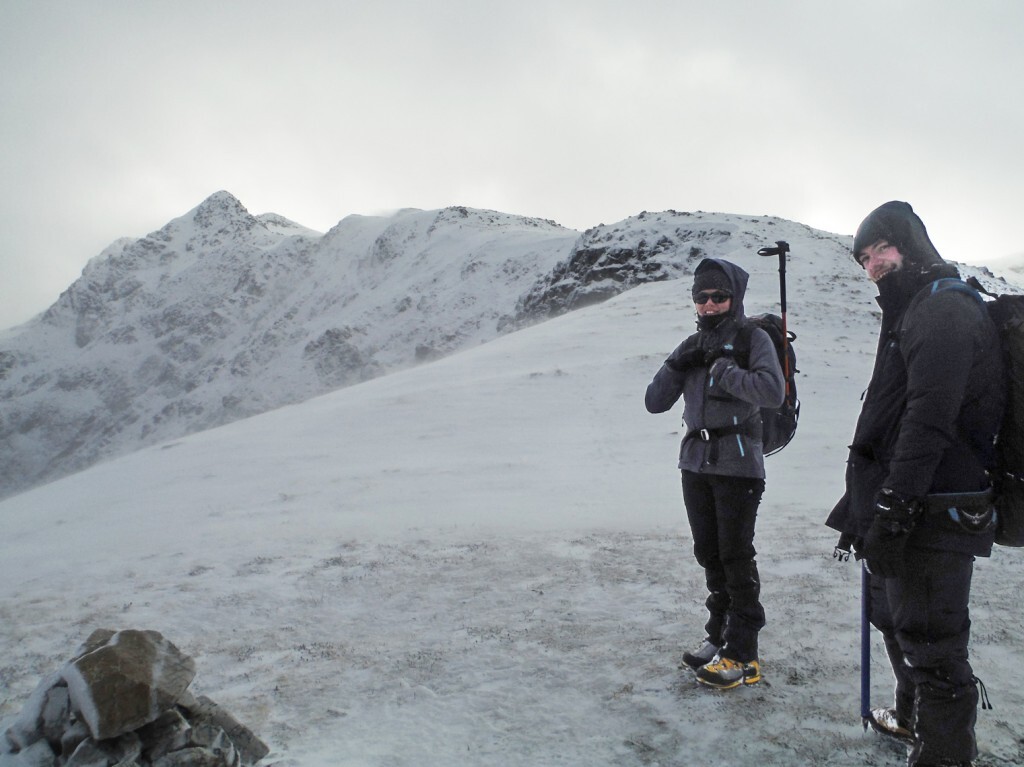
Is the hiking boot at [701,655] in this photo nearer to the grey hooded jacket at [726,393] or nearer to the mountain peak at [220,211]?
the grey hooded jacket at [726,393]

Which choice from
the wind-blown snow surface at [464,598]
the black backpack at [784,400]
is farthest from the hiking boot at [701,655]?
the black backpack at [784,400]

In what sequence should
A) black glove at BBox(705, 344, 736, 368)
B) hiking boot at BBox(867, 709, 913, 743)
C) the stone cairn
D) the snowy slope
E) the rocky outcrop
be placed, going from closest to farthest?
the stone cairn → hiking boot at BBox(867, 709, 913, 743) → black glove at BBox(705, 344, 736, 368) → the rocky outcrop → the snowy slope

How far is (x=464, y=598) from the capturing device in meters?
5.39

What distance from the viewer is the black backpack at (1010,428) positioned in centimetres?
265

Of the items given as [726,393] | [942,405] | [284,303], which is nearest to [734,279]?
[726,393]

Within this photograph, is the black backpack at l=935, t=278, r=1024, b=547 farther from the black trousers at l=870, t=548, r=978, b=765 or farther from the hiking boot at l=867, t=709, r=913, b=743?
the hiking boot at l=867, t=709, r=913, b=743

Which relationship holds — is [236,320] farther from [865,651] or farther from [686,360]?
[865,651]

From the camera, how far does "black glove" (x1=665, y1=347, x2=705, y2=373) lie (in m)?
4.02

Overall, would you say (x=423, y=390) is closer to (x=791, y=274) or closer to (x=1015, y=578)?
(x=1015, y=578)

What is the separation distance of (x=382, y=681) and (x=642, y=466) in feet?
24.1

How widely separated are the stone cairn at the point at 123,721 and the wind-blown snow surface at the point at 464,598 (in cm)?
38

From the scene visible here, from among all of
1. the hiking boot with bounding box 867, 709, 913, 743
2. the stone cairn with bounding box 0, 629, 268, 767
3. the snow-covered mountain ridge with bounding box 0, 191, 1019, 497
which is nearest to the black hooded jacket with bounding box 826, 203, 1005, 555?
the hiking boot with bounding box 867, 709, 913, 743

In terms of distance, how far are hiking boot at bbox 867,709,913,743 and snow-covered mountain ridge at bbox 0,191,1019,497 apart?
24.3 meters

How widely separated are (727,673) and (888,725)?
2.60 feet
